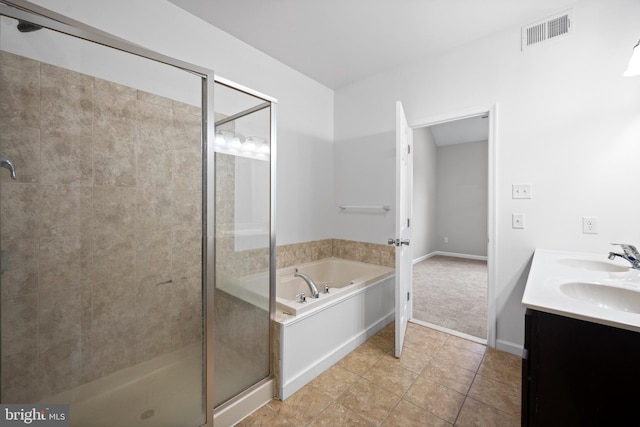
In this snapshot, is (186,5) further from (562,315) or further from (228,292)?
(562,315)

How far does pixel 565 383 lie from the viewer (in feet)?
2.78

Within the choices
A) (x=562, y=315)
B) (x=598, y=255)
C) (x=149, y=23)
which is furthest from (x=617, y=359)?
(x=149, y=23)

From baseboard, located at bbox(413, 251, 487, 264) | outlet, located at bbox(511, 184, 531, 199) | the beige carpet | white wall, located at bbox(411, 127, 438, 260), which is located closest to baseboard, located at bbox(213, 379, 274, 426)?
the beige carpet

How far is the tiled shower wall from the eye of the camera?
3.48 feet

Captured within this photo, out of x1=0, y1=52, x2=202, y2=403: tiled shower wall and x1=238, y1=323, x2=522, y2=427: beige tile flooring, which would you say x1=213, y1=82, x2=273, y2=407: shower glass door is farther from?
x1=238, y1=323, x2=522, y2=427: beige tile flooring

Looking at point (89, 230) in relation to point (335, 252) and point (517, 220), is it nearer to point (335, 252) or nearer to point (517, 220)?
point (335, 252)

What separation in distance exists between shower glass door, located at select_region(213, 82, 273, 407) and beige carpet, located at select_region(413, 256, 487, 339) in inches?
73.4

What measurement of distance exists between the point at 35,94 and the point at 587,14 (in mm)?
3320

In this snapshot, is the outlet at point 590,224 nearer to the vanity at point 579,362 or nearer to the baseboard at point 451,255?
the vanity at point 579,362

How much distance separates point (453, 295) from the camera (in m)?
3.36

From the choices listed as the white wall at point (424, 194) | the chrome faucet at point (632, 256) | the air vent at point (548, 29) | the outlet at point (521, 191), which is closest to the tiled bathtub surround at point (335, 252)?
the outlet at point (521, 191)

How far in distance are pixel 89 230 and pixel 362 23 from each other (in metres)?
2.28

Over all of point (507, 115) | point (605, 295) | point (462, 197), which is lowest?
point (605, 295)

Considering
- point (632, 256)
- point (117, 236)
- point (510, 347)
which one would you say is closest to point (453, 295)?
point (510, 347)
